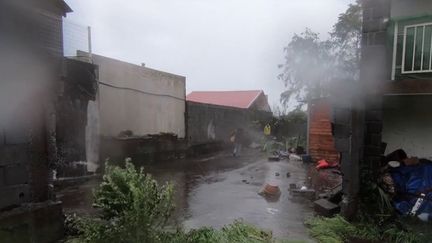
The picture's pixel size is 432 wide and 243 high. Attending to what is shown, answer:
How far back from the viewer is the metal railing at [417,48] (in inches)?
240

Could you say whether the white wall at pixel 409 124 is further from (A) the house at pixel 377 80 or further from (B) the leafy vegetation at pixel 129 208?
(B) the leafy vegetation at pixel 129 208

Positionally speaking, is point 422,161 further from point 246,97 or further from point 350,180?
point 246,97

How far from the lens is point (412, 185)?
579 centimetres

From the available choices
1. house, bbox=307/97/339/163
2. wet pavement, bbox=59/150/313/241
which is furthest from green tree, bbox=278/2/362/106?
wet pavement, bbox=59/150/313/241

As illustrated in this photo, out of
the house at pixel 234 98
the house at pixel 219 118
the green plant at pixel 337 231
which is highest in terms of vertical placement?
the house at pixel 234 98

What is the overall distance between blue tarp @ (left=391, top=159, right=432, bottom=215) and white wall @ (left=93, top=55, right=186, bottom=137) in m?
8.96

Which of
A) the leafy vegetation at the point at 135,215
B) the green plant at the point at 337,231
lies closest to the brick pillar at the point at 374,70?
the green plant at the point at 337,231

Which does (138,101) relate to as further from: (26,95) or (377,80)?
(377,80)

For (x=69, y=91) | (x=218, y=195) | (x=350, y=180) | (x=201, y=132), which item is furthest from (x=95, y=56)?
(x=350, y=180)

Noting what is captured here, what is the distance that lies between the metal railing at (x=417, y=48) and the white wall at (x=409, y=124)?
30.5 inches

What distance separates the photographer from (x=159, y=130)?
14445mm

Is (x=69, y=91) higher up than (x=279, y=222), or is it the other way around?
(x=69, y=91)

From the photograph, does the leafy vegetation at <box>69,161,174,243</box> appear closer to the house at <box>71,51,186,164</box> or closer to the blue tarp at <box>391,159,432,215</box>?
the blue tarp at <box>391,159,432,215</box>

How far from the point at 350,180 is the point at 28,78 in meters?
5.44
